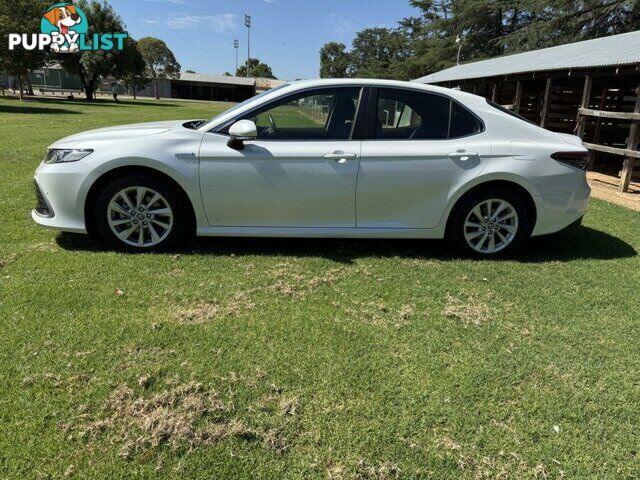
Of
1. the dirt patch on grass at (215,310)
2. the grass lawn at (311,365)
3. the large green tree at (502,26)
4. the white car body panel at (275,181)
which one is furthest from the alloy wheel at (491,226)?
the large green tree at (502,26)

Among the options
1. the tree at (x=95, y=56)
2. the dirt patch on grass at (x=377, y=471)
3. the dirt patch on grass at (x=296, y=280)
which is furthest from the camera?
the tree at (x=95, y=56)

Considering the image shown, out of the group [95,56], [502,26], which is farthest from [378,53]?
[95,56]

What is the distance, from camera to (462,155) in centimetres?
446

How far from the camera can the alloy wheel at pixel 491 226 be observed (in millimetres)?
4645

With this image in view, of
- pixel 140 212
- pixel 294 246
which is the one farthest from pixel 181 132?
pixel 294 246

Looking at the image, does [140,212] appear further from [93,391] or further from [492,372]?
[492,372]

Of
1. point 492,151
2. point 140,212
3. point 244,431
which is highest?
point 492,151

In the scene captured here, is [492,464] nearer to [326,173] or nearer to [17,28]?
[326,173]

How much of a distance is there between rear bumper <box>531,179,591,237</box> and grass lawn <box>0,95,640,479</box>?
375mm

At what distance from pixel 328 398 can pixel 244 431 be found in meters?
0.50

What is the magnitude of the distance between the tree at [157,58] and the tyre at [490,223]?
7460 cm

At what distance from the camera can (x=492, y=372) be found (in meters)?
2.92

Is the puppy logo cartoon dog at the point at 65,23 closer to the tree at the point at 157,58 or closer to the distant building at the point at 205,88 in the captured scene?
the tree at the point at 157,58

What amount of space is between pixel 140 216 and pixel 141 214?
2 cm
